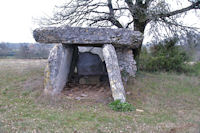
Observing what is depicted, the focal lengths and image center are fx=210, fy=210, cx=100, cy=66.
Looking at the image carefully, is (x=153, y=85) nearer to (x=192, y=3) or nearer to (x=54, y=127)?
(x=192, y=3)

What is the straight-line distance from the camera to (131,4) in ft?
28.5

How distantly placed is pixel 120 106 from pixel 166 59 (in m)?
5.92

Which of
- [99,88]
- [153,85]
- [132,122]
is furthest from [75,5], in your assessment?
[132,122]

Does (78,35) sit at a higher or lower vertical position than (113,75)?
higher

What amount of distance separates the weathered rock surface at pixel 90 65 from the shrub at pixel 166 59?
10.5 feet


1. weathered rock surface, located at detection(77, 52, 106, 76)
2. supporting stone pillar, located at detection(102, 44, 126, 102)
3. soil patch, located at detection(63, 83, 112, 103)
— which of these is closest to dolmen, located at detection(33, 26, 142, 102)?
supporting stone pillar, located at detection(102, 44, 126, 102)

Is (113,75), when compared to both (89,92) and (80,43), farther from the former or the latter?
(80,43)

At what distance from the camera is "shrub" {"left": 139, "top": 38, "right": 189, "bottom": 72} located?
34.9ft

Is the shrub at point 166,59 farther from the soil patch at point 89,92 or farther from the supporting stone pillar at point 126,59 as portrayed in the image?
the soil patch at point 89,92

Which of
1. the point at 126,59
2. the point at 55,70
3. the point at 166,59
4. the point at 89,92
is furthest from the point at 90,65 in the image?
the point at 166,59

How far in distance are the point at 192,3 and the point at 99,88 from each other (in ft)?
17.5

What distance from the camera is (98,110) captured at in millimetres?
5492

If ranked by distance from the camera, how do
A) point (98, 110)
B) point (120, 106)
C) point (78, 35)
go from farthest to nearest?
point (78, 35) → point (120, 106) → point (98, 110)

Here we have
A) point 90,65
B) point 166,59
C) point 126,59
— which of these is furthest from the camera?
point 166,59
